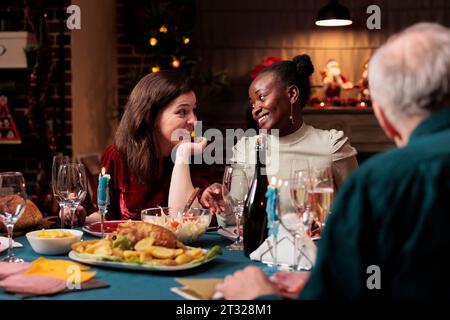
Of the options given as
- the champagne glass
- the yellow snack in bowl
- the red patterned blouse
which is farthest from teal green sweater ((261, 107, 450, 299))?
the red patterned blouse

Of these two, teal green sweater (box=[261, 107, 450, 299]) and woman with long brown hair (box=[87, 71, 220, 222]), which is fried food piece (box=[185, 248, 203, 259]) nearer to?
teal green sweater (box=[261, 107, 450, 299])

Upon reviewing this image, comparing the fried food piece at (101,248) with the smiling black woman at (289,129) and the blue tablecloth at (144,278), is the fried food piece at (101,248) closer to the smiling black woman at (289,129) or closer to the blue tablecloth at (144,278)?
the blue tablecloth at (144,278)

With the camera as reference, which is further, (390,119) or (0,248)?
(0,248)

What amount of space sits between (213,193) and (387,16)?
4666 millimetres

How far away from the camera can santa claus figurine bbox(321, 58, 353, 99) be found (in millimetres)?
5707

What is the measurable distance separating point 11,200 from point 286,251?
70 centimetres

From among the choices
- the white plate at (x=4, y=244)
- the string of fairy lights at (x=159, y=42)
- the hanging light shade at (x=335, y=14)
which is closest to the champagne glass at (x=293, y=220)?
the white plate at (x=4, y=244)

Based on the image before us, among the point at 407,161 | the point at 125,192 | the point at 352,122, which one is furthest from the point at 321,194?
the point at 352,122

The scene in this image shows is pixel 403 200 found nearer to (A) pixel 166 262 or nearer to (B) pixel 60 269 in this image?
(A) pixel 166 262

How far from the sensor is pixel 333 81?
5.74 metres

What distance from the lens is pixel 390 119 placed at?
1.01 meters

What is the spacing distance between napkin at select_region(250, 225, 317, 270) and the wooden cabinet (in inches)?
Result: 163

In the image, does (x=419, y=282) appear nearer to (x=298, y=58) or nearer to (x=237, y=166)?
(x=237, y=166)
